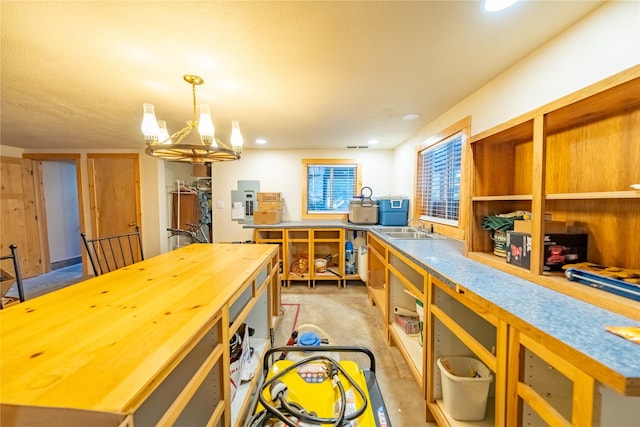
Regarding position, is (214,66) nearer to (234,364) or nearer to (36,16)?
(36,16)

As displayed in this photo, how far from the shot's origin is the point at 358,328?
99.8 inches

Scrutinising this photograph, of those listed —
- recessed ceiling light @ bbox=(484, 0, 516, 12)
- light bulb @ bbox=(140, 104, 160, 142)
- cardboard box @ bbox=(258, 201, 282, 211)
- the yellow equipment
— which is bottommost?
the yellow equipment

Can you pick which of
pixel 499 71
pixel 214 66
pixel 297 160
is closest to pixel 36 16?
pixel 214 66

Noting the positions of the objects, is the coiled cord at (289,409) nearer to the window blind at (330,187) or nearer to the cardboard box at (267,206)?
the cardboard box at (267,206)

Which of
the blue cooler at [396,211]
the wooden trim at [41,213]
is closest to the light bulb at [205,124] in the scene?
the blue cooler at [396,211]

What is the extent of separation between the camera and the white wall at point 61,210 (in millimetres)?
4574

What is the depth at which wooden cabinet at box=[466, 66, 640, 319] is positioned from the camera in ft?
3.04

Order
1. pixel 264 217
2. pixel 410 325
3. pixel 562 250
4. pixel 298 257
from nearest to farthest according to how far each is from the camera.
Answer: pixel 562 250 < pixel 410 325 < pixel 264 217 < pixel 298 257

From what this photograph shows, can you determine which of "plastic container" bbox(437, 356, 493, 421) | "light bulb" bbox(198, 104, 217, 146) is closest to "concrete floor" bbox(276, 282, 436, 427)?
"plastic container" bbox(437, 356, 493, 421)

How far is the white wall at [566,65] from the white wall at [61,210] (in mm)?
6921

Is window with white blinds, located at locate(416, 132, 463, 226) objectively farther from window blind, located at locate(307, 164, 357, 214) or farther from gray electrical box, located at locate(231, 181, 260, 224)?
gray electrical box, located at locate(231, 181, 260, 224)

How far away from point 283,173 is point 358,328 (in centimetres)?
283

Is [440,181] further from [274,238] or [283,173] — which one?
[283,173]

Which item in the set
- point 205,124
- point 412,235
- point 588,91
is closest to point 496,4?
point 588,91
